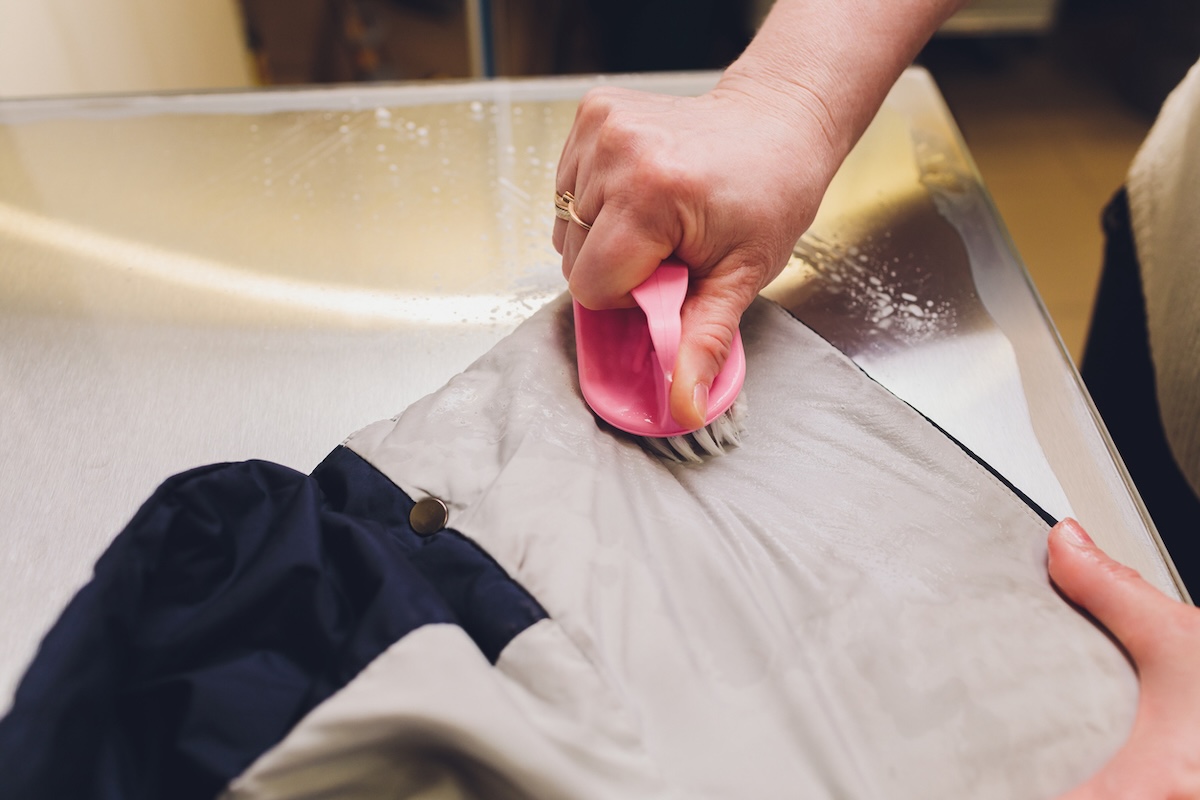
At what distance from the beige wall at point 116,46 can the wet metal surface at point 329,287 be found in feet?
0.54

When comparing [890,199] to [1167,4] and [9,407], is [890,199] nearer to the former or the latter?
[9,407]

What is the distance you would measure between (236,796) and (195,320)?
1.45ft

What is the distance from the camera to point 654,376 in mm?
568

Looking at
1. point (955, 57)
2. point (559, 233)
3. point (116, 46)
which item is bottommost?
point (955, 57)

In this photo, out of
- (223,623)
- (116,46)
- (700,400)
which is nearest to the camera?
(223,623)

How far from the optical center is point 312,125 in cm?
89

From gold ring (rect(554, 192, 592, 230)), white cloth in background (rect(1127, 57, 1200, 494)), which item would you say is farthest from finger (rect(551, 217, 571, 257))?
white cloth in background (rect(1127, 57, 1200, 494))

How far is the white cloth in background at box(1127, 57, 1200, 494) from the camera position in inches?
27.3

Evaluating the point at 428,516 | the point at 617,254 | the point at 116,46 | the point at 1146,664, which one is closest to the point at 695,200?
the point at 617,254

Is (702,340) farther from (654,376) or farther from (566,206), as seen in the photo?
(566,206)

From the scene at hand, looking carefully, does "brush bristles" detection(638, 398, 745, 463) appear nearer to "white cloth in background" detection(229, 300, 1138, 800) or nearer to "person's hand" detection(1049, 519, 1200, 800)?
"white cloth in background" detection(229, 300, 1138, 800)

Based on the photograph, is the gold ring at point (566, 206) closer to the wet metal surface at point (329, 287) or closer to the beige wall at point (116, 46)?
the wet metal surface at point (329, 287)

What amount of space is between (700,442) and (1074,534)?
0.76 ft

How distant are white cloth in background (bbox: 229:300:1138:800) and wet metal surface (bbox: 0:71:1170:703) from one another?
0.11 meters
